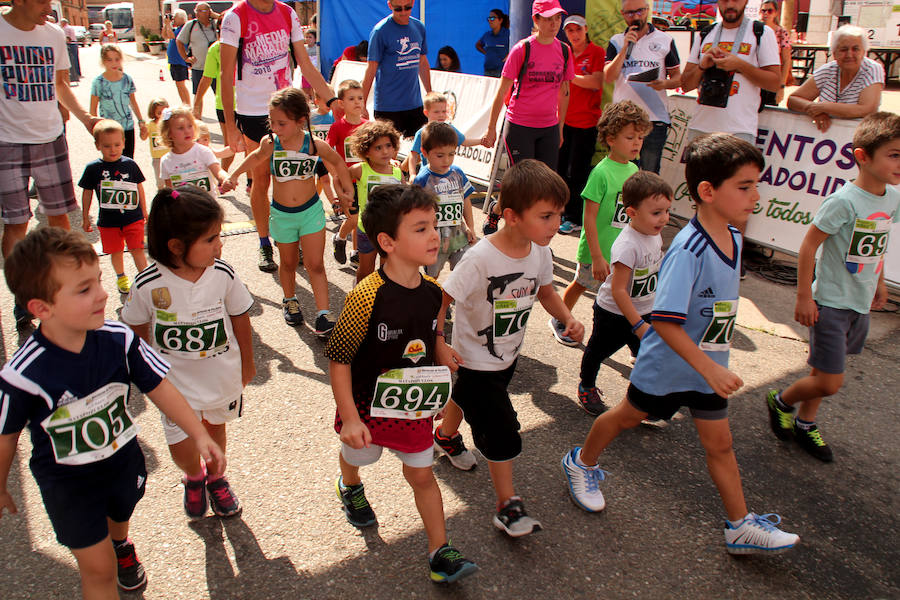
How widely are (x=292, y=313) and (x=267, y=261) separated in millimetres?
1259

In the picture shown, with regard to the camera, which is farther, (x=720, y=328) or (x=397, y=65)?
(x=397, y=65)

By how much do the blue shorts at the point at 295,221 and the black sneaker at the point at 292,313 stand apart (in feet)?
1.59

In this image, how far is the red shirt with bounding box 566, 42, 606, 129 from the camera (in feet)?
24.0

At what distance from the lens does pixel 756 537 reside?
2684 millimetres

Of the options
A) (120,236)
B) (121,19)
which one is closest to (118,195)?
(120,236)

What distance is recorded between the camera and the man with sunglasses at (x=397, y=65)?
655 cm

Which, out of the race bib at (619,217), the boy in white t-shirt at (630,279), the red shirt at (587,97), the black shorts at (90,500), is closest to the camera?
the black shorts at (90,500)

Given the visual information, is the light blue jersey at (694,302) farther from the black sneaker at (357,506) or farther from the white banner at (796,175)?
the white banner at (796,175)

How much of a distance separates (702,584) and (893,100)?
1646 cm

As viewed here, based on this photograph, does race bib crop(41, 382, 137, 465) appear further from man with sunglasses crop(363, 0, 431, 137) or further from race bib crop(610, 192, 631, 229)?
man with sunglasses crop(363, 0, 431, 137)

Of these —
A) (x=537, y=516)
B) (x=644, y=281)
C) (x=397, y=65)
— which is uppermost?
(x=397, y=65)

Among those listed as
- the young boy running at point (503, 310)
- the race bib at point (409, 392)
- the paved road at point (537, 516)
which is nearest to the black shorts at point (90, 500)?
the paved road at point (537, 516)

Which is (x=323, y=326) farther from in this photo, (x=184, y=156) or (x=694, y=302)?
(x=694, y=302)

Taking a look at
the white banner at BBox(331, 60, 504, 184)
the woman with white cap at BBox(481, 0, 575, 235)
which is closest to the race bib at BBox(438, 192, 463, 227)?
the woman with white cap at BBox(481, 0, 575, 235)
